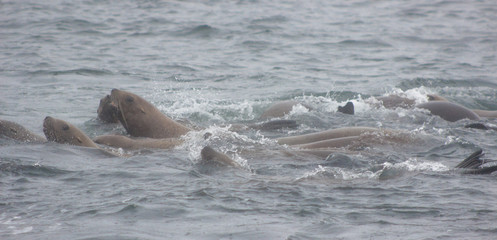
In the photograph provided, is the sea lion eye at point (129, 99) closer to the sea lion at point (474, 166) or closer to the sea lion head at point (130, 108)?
the sea lion head at point (130, 108)

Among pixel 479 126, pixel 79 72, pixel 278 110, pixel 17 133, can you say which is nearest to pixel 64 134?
pixel 17 133

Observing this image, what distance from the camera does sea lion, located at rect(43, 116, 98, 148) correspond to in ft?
26.3

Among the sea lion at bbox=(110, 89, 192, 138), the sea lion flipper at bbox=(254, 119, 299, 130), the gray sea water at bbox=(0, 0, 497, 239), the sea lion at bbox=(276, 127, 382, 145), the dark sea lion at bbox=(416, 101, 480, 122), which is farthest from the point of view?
the dark sea lion at bbox=(416, 101, 480, 122)

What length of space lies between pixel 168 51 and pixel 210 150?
10.5 meters

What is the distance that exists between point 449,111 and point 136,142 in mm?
4914

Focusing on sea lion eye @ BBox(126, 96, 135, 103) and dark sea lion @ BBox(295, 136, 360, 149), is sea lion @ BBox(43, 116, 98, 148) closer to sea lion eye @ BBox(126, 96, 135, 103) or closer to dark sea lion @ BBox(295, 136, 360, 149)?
sea lion eye @ BBox(126, 96, 135, 103)

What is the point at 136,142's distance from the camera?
8336 millimetres

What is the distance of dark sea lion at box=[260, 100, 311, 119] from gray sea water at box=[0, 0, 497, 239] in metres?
0.38

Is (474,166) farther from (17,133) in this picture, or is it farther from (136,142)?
(17,133)

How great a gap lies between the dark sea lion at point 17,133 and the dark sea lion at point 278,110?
381cm

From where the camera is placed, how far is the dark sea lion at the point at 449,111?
10266 mm

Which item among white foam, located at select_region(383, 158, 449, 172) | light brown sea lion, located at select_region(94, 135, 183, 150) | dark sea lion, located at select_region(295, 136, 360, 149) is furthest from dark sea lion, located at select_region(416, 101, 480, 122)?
light brown sea lion, located at select_region(94, 135, 183, 150)

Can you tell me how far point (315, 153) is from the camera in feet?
25.2

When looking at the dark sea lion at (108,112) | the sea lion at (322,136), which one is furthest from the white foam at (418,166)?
the dark sea lion at (108,112)
